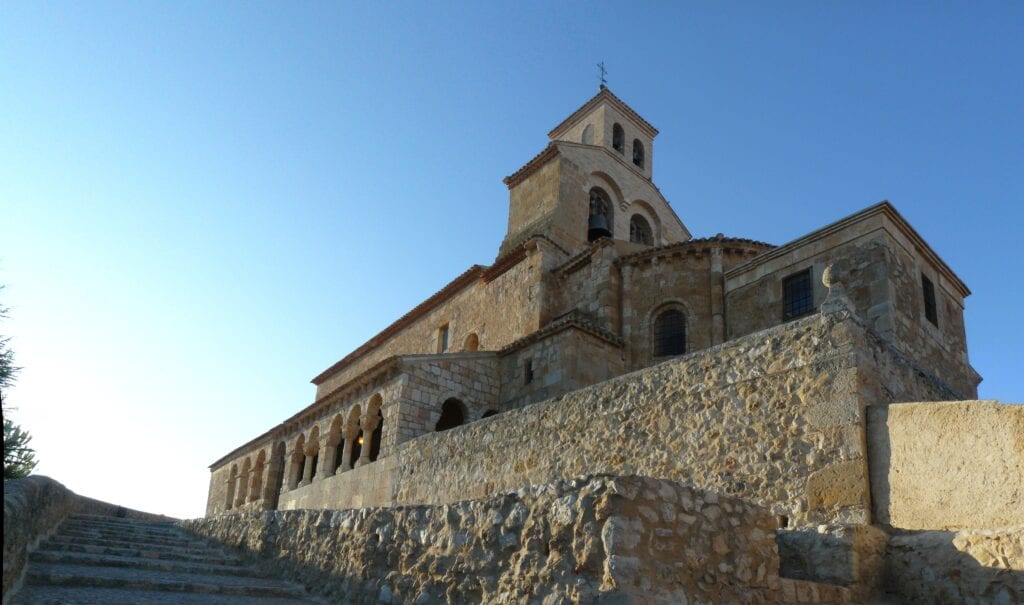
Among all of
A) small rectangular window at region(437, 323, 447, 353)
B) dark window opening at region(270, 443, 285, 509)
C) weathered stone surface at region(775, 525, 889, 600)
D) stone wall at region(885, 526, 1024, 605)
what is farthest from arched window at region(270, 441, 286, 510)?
stone wall at region(885, 526, 1024, 605)

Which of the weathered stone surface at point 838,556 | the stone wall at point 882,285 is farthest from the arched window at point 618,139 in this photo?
the weathered stone surface at point 838,556

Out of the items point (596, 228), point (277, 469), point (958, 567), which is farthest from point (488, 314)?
point (958, 567)

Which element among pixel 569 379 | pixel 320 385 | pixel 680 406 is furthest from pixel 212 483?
pixel 680 406

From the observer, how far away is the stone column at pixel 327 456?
67.8 ft

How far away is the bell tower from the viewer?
82.8ft

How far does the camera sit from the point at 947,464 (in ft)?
21.9

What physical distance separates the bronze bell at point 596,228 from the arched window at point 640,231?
209 centimetres

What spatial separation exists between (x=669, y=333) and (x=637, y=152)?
1341 centimetres

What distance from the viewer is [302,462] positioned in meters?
24.4

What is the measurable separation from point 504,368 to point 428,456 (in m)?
6.28

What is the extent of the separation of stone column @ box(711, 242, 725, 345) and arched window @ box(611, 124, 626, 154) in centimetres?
1182

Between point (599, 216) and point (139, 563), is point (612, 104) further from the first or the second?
point (139, 563)

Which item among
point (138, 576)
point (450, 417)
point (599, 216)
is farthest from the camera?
point (599, 216)

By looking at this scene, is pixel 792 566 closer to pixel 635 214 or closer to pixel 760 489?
pixel 760 489
